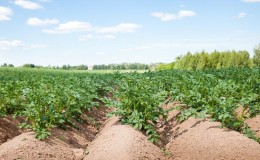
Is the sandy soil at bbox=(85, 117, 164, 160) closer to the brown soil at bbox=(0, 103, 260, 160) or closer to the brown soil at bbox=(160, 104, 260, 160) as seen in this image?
the brown soil at bbox=(0, 103, 260, 160)

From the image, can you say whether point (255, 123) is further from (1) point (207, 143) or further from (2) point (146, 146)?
(2) point (146, 146)

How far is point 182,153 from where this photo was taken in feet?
23.5

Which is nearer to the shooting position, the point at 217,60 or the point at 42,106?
the point at 42,106

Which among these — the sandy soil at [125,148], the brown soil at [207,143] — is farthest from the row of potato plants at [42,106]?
the brown soil at [207,143]

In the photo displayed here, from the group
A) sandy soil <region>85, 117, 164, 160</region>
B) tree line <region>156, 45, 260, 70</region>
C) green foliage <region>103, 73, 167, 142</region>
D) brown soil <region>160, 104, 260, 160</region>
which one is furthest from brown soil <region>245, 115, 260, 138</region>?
tree line <region>156, 45, 260, 70</region>

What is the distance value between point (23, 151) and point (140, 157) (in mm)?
2221

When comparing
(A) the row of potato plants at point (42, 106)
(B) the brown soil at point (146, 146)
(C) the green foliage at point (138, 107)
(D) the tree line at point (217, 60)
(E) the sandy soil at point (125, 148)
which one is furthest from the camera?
(D) the tree line at point (217, 60)

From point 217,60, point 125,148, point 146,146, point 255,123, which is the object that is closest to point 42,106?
point 125,148

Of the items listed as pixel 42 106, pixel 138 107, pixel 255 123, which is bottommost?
pixel 255 123

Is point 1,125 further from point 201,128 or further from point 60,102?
point 201,128

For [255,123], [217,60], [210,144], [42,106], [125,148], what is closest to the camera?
[125,148]

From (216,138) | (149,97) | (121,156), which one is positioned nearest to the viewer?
(121,156)

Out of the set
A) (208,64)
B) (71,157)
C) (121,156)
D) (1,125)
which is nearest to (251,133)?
(121,156)

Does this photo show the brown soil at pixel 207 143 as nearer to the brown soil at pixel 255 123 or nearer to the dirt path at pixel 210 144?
the dirt path at pixel 210 144
